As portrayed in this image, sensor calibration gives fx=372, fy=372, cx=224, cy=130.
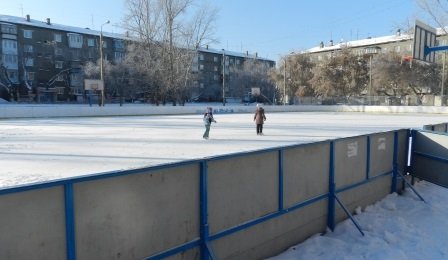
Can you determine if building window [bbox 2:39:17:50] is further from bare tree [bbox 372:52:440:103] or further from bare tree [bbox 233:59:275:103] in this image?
bare tree [bbox 372:52:440:103]

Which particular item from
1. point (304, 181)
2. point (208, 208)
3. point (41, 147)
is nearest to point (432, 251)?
point (304, 181)

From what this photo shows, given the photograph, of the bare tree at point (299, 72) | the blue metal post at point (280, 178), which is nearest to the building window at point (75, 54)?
the bare tree at point (299, 72)

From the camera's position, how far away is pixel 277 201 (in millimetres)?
5254

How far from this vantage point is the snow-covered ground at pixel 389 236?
513 centimetres

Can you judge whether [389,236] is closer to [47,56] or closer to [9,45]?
[9,45]

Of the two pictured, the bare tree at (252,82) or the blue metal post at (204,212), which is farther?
the bare tree at (252,82)

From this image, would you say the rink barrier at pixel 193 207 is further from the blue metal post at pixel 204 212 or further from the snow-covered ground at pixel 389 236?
the snow-covered ground at pixel 389 236

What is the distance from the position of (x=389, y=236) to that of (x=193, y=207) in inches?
132

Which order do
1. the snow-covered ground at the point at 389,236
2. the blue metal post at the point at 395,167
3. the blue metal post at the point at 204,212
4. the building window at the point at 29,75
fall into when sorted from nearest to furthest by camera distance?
the blue metal post at the point at 204,212 < the snow-covered ground at the point at 389,236 < the blue metal post at the point at 395,167 < the building window at the point at 29,75

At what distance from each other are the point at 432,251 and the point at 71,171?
5950mm

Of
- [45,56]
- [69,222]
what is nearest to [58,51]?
[45,56]

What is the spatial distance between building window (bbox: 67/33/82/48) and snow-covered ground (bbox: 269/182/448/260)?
62.8m

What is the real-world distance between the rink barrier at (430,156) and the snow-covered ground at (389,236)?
2.16 feet

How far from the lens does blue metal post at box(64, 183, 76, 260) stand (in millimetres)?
3089
